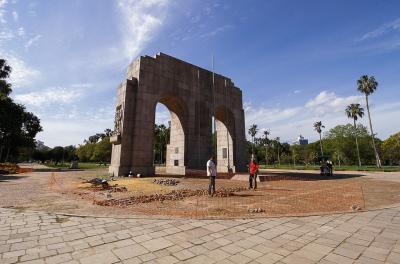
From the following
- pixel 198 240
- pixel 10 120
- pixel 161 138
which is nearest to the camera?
pixel 198 240

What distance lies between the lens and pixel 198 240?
15.6 feet

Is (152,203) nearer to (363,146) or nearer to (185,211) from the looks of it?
(185,211)

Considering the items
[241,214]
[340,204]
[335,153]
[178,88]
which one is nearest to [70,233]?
[241,214]

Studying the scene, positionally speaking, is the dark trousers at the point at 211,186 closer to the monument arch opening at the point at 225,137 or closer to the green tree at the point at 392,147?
the monument arch opening at the point at 225,137

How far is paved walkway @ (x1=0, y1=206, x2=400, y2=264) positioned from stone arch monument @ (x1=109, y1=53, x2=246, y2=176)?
14.4 m

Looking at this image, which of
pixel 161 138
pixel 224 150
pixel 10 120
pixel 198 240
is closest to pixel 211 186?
pixel 198 240

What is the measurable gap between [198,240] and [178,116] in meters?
21.2

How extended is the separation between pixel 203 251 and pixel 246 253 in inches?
31.1

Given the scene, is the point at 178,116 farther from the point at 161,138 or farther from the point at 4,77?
the point at 161,138

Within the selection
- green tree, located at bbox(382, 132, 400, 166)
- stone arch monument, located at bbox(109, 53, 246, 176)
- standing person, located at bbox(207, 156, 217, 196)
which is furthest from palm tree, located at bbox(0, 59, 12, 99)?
green tree, located at bbox(382, 132, 400, 166)

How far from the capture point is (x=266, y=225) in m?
5.88

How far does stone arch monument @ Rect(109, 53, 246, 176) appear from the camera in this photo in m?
20.7

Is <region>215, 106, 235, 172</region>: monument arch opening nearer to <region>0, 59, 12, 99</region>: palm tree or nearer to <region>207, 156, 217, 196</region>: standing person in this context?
<region>207, 156, 217, 196</region>: standing person

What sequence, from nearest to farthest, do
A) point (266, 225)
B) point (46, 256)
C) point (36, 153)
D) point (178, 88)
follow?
point (46, 256) < point (266, 225) < point (178, 88) < point (36, 153)
